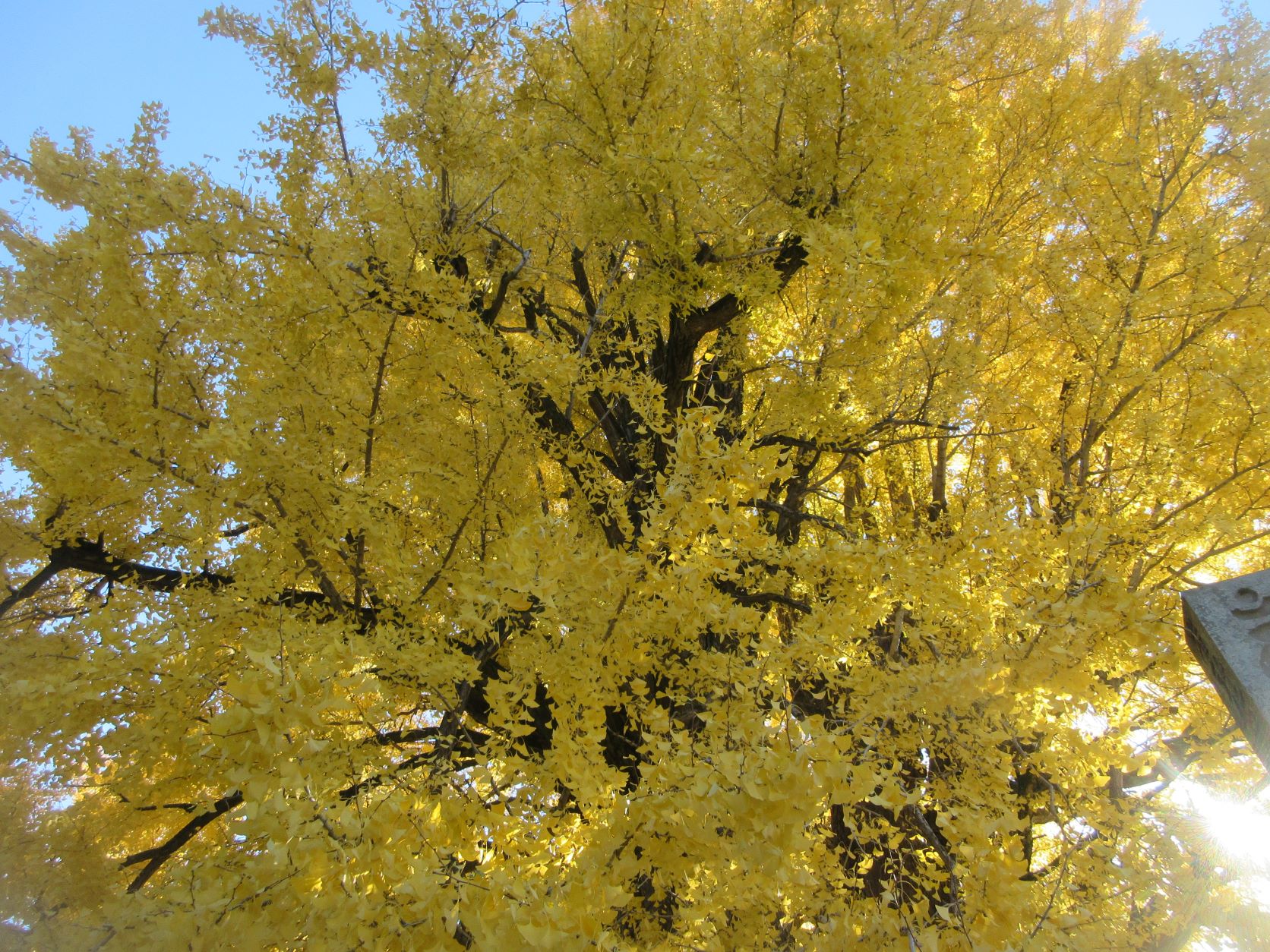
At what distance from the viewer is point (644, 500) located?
281 centimetres

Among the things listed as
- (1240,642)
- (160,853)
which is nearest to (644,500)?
(1240,642)

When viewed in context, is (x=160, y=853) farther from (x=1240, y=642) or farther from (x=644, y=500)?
(x=1240, y=642)

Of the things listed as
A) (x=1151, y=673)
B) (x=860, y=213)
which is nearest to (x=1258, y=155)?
(x=860, y=213)

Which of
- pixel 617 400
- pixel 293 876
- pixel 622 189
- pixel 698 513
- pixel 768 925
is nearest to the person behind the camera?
pixel 293 876

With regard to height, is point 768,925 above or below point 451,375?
below

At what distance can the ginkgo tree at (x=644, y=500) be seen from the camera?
1771 mm

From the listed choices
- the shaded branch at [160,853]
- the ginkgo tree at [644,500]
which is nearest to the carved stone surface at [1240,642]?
the ginkgo tree at [644,500]

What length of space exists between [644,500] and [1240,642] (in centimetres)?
213

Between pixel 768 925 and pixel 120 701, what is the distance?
2732 millimetres

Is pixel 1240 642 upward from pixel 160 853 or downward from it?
downward

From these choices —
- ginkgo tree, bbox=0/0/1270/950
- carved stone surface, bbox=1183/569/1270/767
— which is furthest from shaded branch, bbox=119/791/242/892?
carved stone surface, bbox=1183/569/1270/767

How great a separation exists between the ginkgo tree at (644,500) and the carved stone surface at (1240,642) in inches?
7.1

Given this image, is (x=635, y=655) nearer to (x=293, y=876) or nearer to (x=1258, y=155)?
(x=293, y=876)

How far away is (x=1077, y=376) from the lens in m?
4.50
